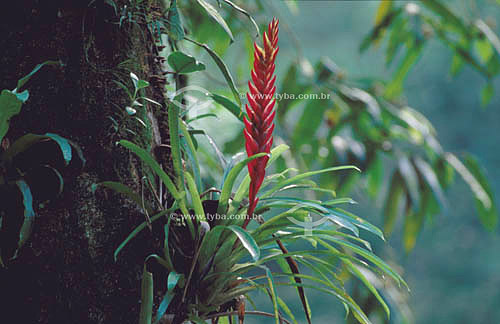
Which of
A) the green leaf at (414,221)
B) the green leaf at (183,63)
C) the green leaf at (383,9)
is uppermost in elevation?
the green leaf at (383,9)

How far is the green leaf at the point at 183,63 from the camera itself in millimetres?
536

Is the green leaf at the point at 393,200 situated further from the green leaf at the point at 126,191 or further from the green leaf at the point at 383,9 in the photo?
the green leaf at the point at 126,191

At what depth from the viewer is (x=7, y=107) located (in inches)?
18.7

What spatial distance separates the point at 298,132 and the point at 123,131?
1061mm

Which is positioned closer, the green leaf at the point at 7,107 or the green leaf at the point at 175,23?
the green leaf at the point at 7,107

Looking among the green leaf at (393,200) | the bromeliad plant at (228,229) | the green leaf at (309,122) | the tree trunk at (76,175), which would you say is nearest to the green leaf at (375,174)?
the green leaf at (393,200)

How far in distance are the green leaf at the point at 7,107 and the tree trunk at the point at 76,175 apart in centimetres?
4

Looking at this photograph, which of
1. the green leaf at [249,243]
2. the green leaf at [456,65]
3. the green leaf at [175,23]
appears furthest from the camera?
the green leaf at [456,65]

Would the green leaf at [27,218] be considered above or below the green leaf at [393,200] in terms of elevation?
above

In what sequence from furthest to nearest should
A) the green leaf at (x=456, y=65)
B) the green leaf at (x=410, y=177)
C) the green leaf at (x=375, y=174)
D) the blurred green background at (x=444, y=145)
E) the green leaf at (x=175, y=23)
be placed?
the blurred green background at (x=444, y=145), the green leaf at (x=456, y=65), the green leaf at (x=375, y=174), the green leaf at (x=410, y=177), the green leaf at (x=175, y=23)

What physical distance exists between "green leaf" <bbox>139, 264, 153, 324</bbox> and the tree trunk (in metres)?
0.03

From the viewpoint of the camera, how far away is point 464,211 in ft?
25.2

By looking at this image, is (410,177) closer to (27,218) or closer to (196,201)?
(196,201)

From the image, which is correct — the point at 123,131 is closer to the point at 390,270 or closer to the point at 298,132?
the point at 390,270
